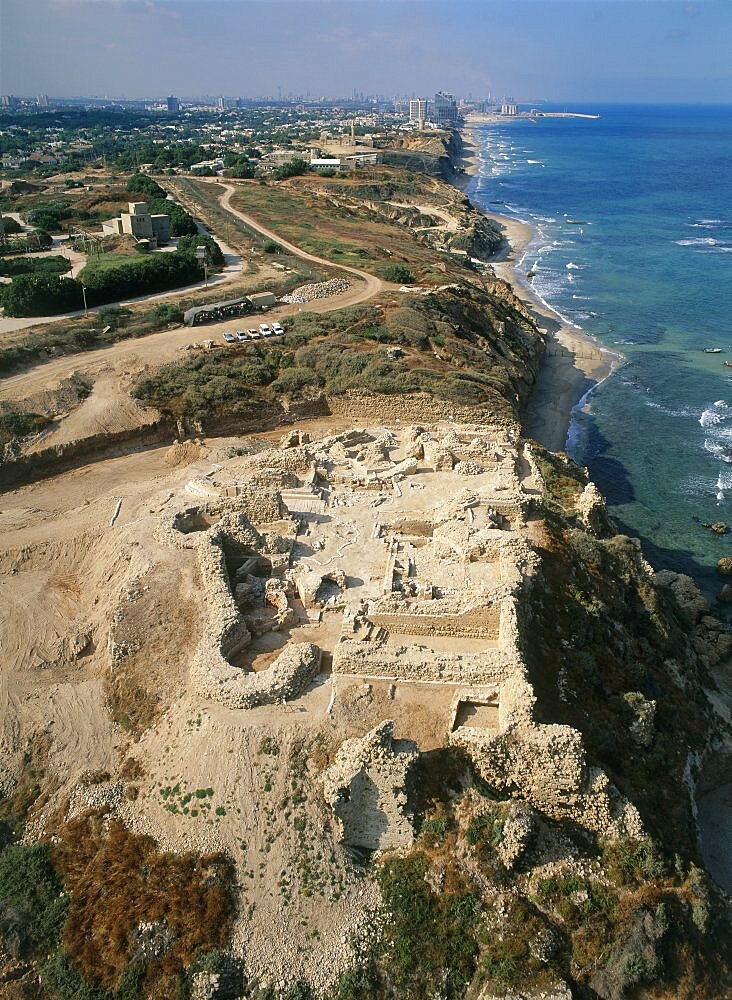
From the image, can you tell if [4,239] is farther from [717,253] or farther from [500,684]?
[717,253]

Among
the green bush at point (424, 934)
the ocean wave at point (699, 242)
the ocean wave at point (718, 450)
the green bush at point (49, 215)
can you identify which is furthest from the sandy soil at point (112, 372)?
the ocean wave at point (699, 242)

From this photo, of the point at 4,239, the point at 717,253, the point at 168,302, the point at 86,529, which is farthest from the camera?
the point at 717,253

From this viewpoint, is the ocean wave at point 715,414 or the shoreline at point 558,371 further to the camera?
the ocean wave at point 715,414

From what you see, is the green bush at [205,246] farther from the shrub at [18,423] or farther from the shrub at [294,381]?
the shrub at [18,423]

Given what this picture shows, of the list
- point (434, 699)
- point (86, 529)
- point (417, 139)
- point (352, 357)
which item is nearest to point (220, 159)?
point (417, 139)

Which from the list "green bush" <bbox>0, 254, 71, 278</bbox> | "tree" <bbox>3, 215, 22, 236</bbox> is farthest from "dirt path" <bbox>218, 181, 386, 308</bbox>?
"tree" <bbox>3, 215, 22, 236</bbox>

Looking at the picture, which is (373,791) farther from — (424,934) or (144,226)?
(144,226)

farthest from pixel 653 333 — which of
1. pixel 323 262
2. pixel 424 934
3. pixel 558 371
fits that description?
pixel 424 934
